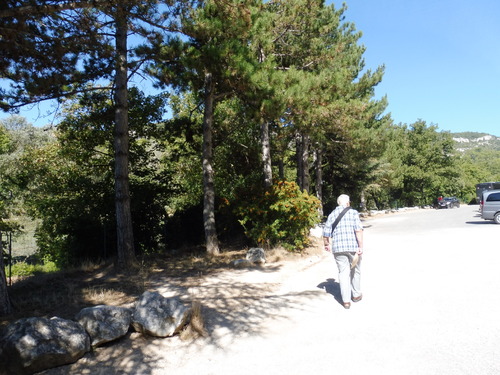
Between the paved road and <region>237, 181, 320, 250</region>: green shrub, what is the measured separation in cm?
330

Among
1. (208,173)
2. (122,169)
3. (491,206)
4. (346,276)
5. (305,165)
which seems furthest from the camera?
(305,165)

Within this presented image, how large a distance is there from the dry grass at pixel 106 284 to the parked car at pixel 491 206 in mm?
12196

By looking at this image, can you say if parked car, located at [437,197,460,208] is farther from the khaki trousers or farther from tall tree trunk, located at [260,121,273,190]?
the khaki trousers

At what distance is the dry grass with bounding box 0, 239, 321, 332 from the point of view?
5.52 meters

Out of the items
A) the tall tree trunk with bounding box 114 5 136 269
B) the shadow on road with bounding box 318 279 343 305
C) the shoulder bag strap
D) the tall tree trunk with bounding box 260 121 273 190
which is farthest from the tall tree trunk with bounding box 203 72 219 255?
the shoulder bag strap

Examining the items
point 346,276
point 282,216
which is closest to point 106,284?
point 346,276

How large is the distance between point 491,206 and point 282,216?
14014mm

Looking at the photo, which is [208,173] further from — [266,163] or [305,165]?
[305,165]

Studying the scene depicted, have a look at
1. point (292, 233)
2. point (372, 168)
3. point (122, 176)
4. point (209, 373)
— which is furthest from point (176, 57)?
point (372, 168)

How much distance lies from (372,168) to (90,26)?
27.2 m

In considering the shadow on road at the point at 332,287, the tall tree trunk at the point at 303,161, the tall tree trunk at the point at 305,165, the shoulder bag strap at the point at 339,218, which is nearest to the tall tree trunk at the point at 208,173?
the shadow on road at the point at 332,287

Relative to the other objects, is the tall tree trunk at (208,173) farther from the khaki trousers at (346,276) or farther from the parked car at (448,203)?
the parked car at (448,203)

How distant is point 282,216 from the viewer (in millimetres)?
11008

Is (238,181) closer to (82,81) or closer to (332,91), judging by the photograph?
(332,91)
